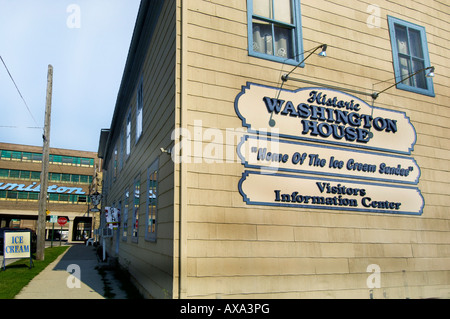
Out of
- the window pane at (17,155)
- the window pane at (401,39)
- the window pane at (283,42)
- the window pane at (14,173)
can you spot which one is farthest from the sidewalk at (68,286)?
the window pane at (17,155)

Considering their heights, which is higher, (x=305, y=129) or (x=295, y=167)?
(x=305, y=129)

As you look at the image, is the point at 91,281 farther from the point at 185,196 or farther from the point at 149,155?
the point at 185,196

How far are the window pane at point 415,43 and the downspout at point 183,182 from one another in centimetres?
553

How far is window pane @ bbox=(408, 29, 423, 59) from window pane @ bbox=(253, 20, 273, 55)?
147 inches

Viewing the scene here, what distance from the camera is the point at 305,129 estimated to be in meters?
6.64

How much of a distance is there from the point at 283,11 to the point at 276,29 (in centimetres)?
44

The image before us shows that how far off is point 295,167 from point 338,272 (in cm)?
195

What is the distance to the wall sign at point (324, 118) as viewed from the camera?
6.36 metres

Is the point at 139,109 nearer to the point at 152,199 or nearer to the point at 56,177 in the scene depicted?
the point at 152,199

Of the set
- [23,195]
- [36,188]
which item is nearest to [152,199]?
[36,188]

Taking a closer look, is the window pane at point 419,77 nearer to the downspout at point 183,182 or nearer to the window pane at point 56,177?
the downspout at point 183,182

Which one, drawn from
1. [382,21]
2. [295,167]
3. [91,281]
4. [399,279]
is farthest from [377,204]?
[91,281]

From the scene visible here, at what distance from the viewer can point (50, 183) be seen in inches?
1964
